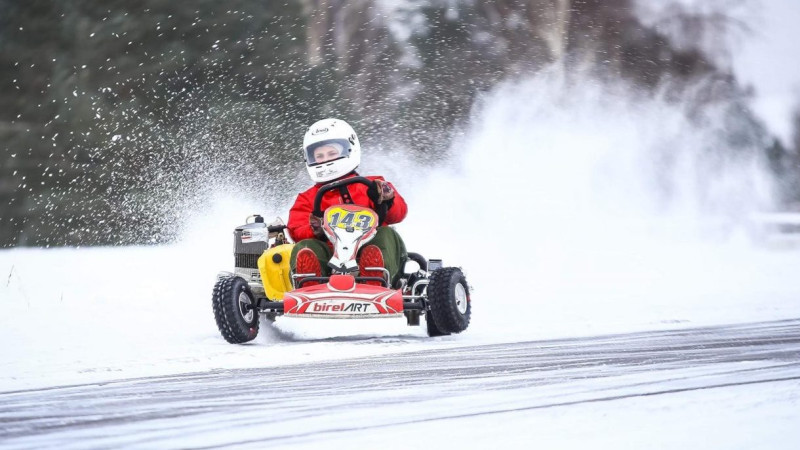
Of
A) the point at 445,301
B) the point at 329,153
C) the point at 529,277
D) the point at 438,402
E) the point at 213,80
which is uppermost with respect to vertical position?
the point at 213,80

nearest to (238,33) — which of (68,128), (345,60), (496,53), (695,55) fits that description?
(345,60)

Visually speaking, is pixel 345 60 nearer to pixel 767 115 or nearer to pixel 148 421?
pixel 767 115

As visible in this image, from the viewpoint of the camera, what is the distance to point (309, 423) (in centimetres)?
370

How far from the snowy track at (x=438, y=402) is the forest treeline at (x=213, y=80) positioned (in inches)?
806

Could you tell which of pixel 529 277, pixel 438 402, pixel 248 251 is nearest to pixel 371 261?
pixel 248 251

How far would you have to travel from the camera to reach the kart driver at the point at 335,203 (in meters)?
7.43

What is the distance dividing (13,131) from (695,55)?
57.2ft

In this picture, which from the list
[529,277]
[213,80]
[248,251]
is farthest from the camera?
[213,80]

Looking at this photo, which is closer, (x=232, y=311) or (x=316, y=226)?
(x=232, y=311)

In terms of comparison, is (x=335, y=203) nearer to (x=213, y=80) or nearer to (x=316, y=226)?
(x=316, y=226)

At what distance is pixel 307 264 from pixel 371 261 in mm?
439

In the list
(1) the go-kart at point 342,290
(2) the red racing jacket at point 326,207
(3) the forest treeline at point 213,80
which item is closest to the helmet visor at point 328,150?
(2) the red racing jacket at point 326,207

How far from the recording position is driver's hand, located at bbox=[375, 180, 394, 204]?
298 inches

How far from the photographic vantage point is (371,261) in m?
7.39
